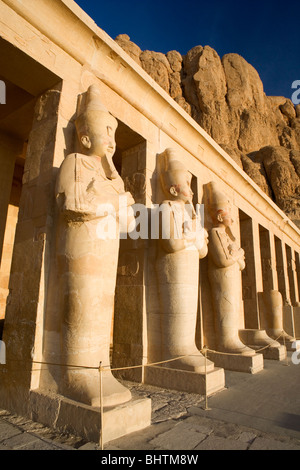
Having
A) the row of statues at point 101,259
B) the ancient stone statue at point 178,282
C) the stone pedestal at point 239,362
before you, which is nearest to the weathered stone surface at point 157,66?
the row of statues at point 101,259

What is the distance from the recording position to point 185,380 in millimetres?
3557

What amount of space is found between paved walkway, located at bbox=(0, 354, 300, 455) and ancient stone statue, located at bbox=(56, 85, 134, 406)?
367 mm

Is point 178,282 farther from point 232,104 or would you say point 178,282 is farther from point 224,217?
point 232,104

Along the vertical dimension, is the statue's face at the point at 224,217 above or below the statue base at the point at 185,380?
above

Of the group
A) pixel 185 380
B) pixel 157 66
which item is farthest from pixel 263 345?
pixel 157 66

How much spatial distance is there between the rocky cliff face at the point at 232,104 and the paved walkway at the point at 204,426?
2396 cm

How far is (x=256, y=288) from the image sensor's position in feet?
25.9

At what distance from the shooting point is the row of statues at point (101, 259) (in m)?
2.73

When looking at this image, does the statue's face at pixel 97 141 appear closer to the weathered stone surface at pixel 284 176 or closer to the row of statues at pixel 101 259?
the row of statues at pixel 101 259

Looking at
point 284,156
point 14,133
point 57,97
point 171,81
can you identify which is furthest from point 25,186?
point 171,81

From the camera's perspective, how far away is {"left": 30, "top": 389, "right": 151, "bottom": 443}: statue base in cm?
220

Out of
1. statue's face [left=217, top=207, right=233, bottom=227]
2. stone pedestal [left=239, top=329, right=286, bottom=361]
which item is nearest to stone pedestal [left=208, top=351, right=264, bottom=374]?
stone pedestal [left=239, top=329, right=286, bottom=361]

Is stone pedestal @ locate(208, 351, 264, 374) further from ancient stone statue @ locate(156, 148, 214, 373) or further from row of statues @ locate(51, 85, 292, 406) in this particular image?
ancient stone statue @ locate(156, 148, 214, 373)

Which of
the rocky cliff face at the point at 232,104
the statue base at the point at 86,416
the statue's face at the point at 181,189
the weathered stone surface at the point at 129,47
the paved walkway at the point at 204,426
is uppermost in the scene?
the weathered stone surface at the point at 129,47
